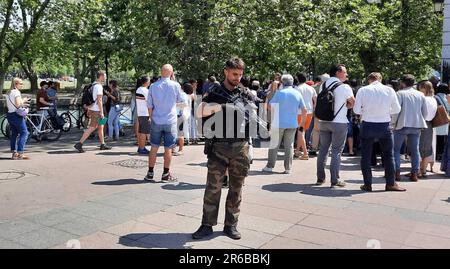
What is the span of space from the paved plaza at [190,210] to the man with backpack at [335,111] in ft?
2.19

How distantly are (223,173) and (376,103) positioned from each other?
319 cm

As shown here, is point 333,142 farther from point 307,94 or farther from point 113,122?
point 113,122

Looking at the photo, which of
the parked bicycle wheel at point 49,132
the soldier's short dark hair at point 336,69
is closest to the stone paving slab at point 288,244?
the soldier's short dark hair at point 336,69

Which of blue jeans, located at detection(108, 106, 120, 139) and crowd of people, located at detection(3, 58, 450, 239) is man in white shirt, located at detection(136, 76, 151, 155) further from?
blue jeans, located at detection(108, 106, 120, 139)

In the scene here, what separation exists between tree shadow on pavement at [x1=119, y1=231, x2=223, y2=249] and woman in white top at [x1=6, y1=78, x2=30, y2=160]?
222 inches

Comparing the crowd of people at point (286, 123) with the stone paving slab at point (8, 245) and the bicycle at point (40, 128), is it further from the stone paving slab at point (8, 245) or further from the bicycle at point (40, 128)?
the bicycle at point (40, 128)

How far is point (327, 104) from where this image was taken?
22.5 ft

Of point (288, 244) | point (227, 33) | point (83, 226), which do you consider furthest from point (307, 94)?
point (83, 226)

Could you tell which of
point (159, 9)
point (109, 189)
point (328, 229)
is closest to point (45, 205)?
point (109, 189)

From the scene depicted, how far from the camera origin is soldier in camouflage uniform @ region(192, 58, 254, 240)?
4.61m

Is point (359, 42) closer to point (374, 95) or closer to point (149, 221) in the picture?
point (374, 95)

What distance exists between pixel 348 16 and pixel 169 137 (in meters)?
12.0

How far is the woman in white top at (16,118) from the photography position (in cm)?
904

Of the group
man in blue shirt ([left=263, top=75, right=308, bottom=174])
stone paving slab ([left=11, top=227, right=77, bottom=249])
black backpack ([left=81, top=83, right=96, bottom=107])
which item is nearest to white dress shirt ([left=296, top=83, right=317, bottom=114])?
man in blue shirt ([left=263, top=75, right=308, bottom=174])
